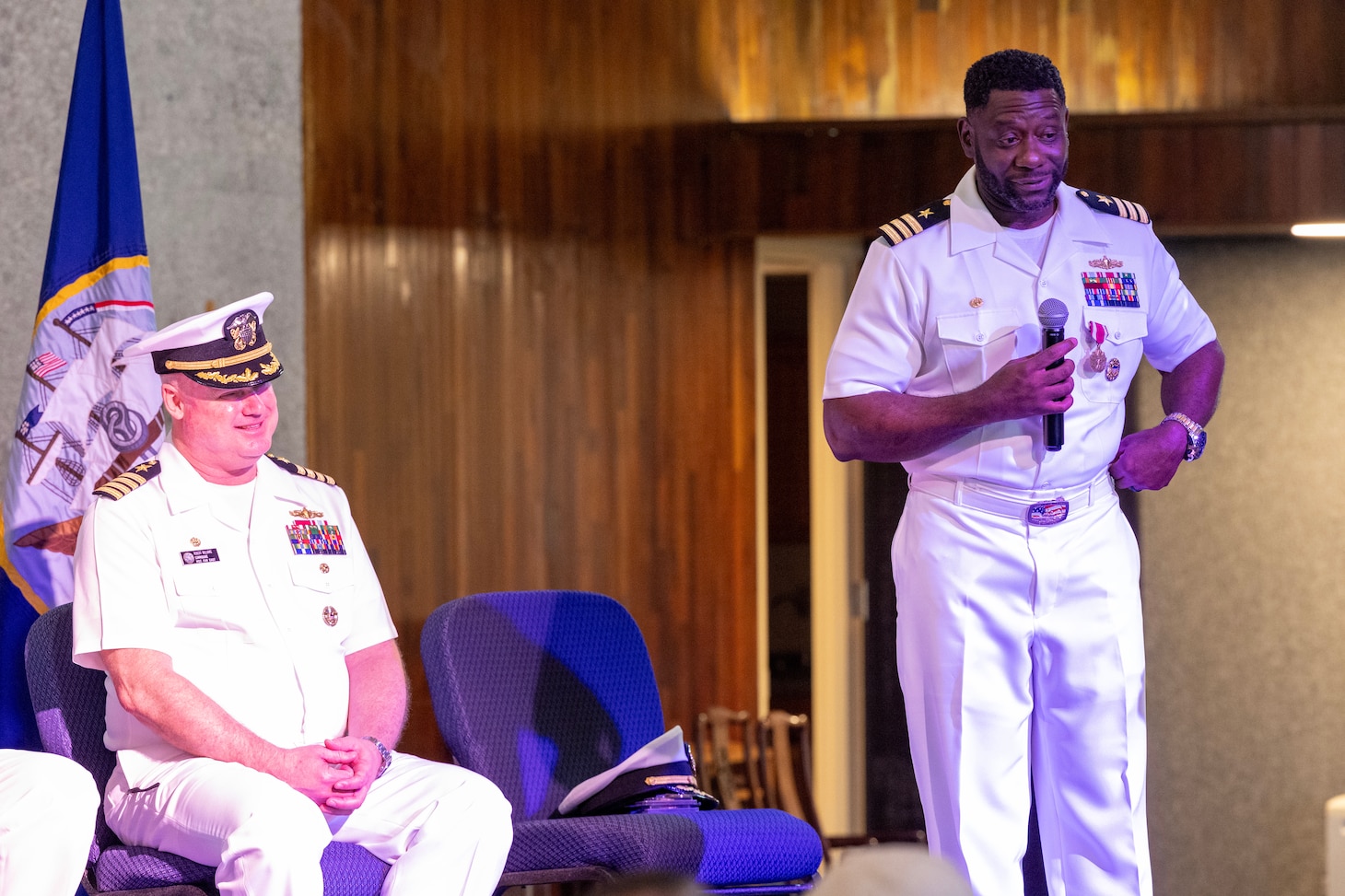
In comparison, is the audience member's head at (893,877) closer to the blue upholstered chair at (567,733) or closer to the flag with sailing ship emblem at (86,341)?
the blue upholstered chair at (567,733)

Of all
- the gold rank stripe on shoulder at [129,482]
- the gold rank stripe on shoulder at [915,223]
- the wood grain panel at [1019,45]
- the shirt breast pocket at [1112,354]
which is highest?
the wood grain panel at [1019,45]

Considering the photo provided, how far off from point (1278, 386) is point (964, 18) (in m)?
1.68

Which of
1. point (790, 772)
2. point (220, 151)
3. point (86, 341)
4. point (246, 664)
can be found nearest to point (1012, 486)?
point (246, 664)

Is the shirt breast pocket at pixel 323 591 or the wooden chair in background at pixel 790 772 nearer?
the shirt breast pocket at pixel 323 591

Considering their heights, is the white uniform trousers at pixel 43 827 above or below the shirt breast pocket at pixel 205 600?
below

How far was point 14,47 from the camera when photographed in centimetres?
340

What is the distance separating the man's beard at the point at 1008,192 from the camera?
2.43 m

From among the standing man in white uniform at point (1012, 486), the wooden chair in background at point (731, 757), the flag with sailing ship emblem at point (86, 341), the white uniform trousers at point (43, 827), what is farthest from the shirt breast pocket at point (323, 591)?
the wooden chair in background at point (731, 757)

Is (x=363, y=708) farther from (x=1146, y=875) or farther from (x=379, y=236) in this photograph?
(x=379, y=236)

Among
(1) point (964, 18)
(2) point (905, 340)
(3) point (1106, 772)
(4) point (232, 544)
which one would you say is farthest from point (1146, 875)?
(1) point (964, 18)

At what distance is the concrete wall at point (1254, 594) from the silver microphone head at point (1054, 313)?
265 centimetres

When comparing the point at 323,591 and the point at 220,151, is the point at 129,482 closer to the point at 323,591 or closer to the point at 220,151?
the point at 323,591

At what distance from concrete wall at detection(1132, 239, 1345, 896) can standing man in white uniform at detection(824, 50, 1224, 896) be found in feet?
8.24

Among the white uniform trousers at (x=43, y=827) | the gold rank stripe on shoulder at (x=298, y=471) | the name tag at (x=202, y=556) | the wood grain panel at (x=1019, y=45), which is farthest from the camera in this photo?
the wood grain panel at (x=1019, y=45)
